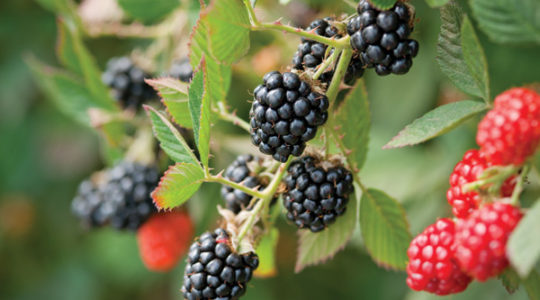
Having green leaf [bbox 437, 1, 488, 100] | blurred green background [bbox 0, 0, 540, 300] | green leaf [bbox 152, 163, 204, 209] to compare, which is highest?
green leaf [bbox 437, 1, 488, 100]

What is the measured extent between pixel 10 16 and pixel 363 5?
8.59 ft

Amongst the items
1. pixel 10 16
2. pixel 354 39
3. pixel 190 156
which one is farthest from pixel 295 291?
pixel 10 16

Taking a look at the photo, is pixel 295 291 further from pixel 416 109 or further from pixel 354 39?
pixel 354 39

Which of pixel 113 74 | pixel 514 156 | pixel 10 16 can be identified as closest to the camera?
pixel 514 156

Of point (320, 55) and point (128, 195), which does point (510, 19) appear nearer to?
point (320, 55)

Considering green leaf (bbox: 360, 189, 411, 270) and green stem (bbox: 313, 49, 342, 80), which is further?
green leaf (bbox: 360, 189, 411, 270)

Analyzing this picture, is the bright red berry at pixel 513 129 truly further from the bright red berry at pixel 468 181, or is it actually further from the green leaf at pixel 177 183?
the green leaf at pixel 177 183

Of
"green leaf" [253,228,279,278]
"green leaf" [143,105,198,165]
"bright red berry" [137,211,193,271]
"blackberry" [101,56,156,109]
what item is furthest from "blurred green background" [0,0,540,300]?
"green leaf" [143,105,198,165]

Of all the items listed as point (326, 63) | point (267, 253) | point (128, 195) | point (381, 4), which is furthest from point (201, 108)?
point (128, 195)

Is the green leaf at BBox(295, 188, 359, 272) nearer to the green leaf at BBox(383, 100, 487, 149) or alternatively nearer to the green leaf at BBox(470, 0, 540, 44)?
the green leaf at BBox(383, 100, 487, 149)

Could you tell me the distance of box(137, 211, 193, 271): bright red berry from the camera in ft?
6.02

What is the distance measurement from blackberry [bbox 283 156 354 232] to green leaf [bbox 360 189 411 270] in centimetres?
10

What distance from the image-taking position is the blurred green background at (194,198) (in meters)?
1.89

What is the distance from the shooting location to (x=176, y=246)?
1852mm
